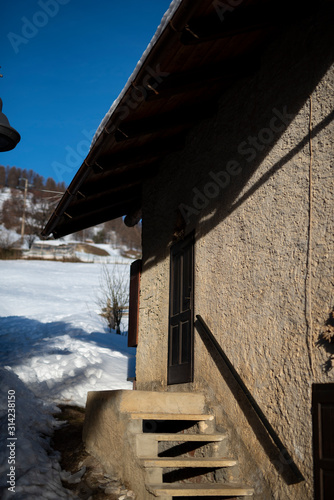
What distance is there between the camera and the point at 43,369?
825cm

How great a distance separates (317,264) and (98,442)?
278cm

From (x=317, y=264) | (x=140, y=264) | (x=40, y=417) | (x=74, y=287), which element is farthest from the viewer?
(x=74, y=287)

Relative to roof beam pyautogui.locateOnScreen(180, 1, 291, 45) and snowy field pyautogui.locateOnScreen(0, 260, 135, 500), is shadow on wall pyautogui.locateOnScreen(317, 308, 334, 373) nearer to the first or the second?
roof beam pyautogui.locateOnScreen(180, 1, 291, 45)

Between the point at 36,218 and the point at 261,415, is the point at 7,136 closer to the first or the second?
the point at 261,415

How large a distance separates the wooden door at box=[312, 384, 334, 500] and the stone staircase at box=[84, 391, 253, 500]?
754mm

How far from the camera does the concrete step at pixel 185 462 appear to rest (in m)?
3.41

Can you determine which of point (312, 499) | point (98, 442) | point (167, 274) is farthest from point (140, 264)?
point (312, 499)

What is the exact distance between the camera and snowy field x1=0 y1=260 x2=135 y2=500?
13.1 ft

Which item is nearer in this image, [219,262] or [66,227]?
[219,262]

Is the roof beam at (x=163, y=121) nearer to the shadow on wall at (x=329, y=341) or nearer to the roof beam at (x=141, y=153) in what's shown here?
the roof beam at (x=141, y=153)

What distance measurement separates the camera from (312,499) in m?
2.82

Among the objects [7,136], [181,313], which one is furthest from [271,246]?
[7,136]

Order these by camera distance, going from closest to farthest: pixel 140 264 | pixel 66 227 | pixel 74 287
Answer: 1. pixel 140 264
2. pixel 66 227
3. pixel 74 287

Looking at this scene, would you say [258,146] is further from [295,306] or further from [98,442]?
[98,442]
